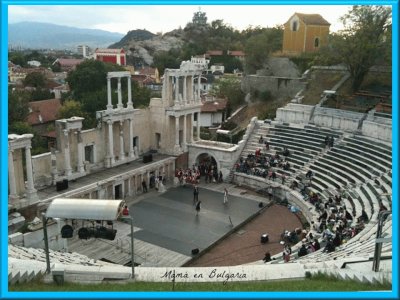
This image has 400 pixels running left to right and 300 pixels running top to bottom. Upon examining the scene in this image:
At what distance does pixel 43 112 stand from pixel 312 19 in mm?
32921

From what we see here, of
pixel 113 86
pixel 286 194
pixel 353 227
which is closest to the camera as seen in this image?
pixel 353 227

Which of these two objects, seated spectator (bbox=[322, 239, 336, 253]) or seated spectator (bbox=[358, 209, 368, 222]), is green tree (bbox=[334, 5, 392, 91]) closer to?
seated spectator (bbox=[358, 209, 368, 222])

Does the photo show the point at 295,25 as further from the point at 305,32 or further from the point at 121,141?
the point at 121,141

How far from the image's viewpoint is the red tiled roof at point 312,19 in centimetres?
4575

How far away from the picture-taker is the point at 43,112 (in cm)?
5044

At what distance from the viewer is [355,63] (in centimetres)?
3278

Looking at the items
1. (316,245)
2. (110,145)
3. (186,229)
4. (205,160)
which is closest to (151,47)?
(205,160)

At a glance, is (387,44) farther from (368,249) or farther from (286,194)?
(368,249)

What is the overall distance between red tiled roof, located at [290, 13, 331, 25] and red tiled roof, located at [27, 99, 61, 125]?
29.4m

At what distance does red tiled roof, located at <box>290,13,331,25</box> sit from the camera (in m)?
45.8

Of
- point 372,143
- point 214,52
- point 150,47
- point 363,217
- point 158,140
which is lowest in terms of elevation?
point 363,217

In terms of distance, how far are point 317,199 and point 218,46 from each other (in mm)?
87684

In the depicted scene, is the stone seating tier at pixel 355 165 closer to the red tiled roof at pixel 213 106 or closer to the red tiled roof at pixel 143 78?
the red tiled roof at pixel 213 106

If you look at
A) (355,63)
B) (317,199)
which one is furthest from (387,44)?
(317,199)
